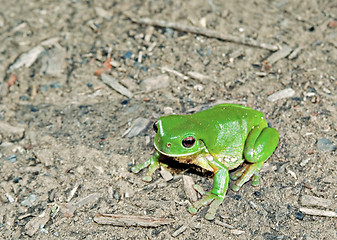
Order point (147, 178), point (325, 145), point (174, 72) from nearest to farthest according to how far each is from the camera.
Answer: point (147, 178)
point (325, 145)
point (174, 72)

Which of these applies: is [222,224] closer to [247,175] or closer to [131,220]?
[247,175]

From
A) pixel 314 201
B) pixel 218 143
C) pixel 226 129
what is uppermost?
pixel 226 129

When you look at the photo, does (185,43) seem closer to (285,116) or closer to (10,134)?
(285,116)

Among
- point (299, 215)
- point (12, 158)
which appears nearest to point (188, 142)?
point (299, 215)

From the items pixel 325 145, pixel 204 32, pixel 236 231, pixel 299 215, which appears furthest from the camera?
pixel 204 32

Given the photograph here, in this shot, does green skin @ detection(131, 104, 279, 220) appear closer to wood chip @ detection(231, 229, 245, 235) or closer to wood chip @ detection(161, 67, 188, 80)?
wood chip @ detection(231, 229, 245, 235)

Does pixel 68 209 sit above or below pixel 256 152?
below

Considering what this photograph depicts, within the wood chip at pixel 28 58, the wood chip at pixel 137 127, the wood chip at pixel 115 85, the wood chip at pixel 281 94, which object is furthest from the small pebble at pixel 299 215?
the wood chip at pixel 28 58

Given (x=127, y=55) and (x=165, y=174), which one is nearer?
(x=165, y=174)
